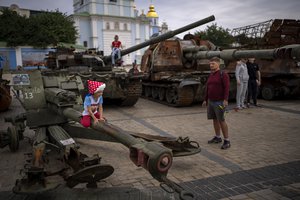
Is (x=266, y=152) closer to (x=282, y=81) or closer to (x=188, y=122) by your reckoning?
(x=188, y=122)

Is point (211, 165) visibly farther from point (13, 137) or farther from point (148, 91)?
point (148, 91)

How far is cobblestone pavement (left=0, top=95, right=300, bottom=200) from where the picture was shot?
392cm

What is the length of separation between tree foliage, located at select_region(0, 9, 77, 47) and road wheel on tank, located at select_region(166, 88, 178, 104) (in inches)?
894

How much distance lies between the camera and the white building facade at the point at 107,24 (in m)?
46.2

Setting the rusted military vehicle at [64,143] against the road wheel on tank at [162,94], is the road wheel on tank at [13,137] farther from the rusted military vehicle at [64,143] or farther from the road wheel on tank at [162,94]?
the road wheel on tank at [162,94]

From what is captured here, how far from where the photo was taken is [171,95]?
11.2 meters

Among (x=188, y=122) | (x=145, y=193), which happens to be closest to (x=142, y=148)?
(x=145, y=193)

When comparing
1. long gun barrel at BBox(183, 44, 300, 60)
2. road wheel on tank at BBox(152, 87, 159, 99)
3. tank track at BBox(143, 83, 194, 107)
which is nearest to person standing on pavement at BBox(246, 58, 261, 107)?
long gun barrel at BBox(183, 44, 300, 60)

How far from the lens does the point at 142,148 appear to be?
Answer: 2.68 m

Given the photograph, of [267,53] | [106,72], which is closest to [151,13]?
[106,72]

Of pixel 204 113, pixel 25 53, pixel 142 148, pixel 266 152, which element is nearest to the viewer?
pixel 142 148

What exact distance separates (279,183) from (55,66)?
924 cm

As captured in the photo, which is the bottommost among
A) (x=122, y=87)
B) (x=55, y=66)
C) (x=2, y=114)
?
(x=2, y=114)

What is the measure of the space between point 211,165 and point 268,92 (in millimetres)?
8234
